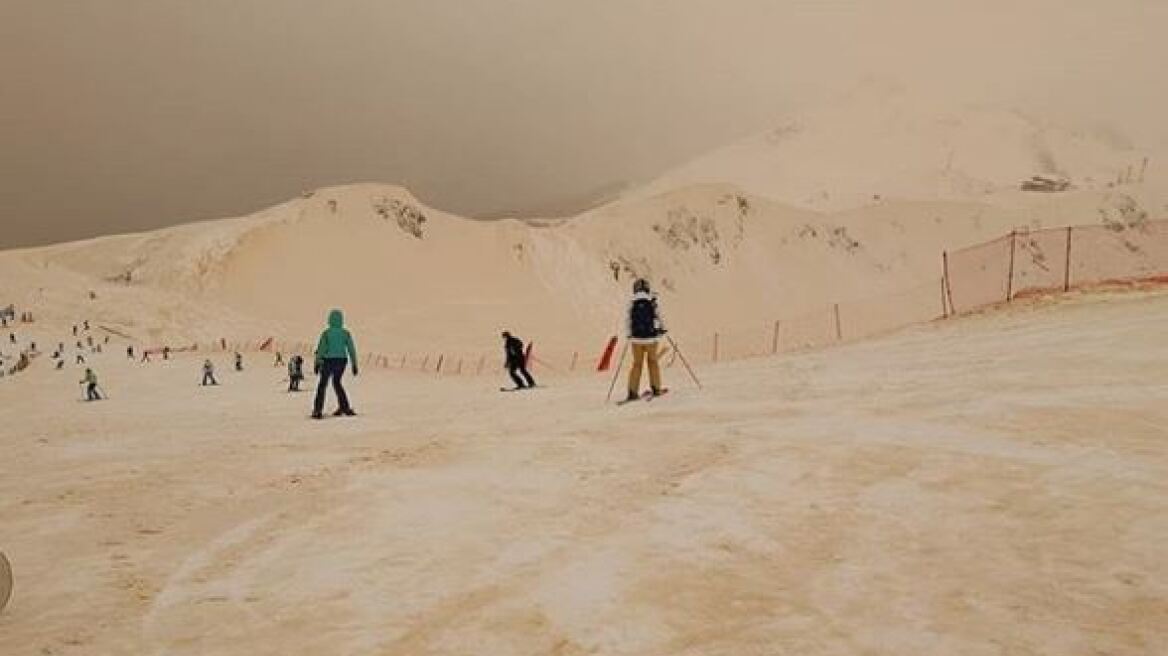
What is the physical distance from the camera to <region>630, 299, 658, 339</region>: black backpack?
48.4ft

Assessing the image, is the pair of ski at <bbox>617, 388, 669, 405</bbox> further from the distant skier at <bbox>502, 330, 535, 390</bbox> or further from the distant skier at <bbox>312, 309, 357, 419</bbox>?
the distant skier at <bbox>502, 330, 535, 390</bbox>

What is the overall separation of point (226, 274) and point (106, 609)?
7189 cm

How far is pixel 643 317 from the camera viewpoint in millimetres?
14797

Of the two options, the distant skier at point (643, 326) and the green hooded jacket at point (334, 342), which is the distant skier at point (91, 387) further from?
the distant skier at point (643, 326)

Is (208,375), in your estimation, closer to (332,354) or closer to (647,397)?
(332,354)

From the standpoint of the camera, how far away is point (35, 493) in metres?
8.63

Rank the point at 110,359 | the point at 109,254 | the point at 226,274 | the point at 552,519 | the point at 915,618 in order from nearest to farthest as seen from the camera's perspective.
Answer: the point at 915,618, the point at 552,519, the point at 110,359, the point at 226,274, the point at 109,254

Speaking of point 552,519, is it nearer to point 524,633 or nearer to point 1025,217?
point 524,633

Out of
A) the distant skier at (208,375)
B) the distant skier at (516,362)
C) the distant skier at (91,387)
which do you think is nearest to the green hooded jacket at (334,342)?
the distant skier at (516,362)

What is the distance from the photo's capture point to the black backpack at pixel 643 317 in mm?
14758

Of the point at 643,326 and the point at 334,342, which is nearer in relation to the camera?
the point at 643,326

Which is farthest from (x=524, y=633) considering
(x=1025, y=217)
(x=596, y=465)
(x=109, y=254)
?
(x=1025, y=217)

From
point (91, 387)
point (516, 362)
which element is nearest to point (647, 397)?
point (516, 362)

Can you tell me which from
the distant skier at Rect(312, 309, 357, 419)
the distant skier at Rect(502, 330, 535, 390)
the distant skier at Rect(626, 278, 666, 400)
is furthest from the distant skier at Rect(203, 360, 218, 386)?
the distant skier at Rect(626, 278, 666, 400)
